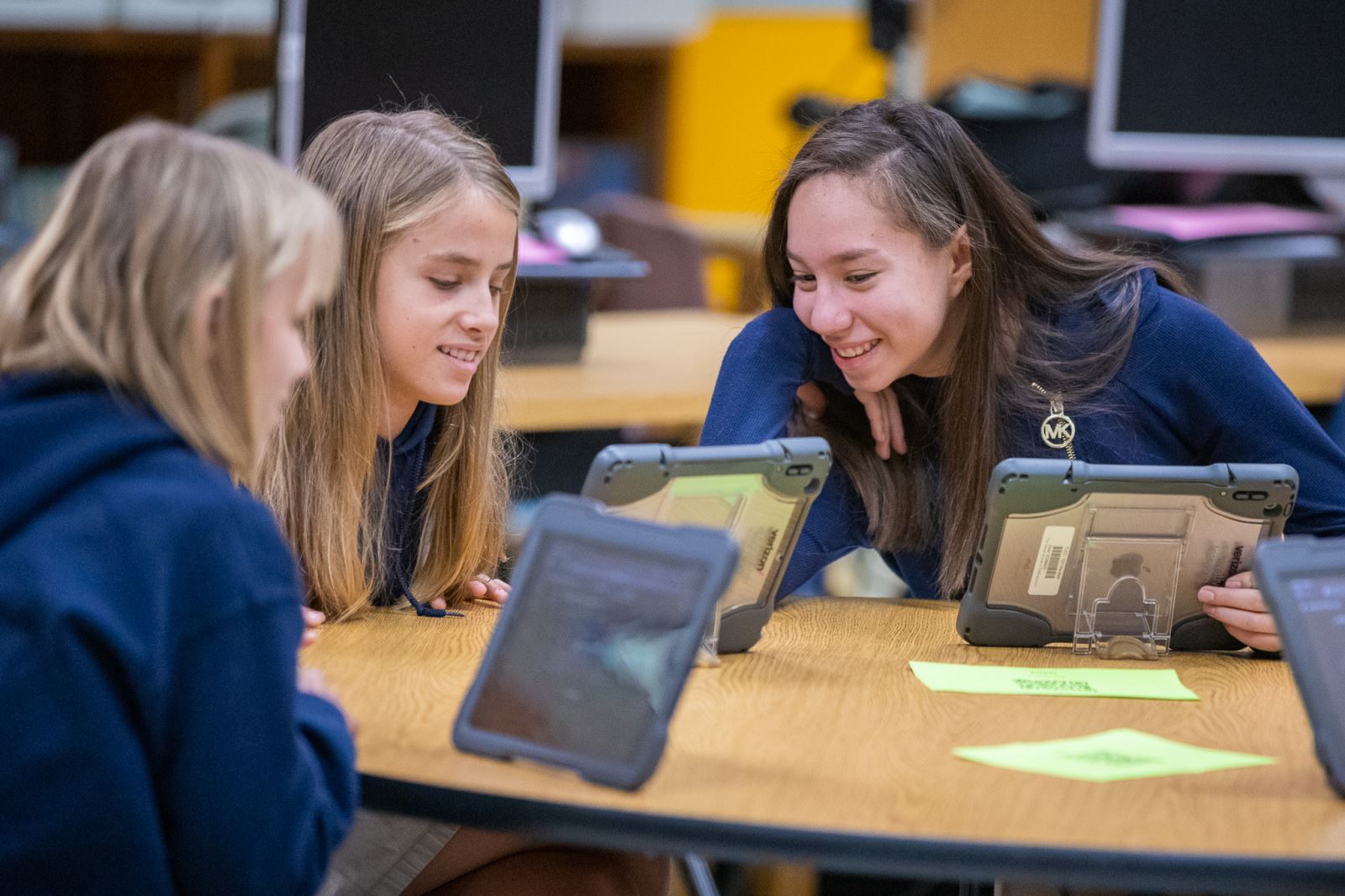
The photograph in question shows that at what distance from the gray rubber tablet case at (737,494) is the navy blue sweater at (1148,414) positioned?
217 mm

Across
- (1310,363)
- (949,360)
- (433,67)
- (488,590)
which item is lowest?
(488,590)

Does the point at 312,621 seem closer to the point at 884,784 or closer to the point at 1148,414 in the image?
the point at 884,784

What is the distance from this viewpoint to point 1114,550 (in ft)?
4.78

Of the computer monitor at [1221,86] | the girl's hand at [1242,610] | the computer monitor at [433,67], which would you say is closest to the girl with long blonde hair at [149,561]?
the girl's hand at [1242,610]

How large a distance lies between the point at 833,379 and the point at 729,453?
520 millimetres

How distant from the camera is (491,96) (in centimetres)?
271

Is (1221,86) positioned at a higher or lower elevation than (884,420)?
higher

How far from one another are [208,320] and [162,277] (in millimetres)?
41

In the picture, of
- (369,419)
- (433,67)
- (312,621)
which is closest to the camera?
(312,621)

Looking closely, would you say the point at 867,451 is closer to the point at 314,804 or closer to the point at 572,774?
the point at 572,774

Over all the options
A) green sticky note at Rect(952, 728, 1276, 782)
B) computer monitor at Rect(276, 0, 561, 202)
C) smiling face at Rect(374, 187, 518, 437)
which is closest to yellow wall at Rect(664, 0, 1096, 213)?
computer monitor at Rect(276, 0, 561, 202)

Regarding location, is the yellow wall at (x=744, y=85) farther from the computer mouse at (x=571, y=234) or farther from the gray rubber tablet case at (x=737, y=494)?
the gray rubber tablet case at (x=737, y=494)

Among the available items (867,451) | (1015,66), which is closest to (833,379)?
(867,451)

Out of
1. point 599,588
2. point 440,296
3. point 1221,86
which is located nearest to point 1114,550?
point 599,588
